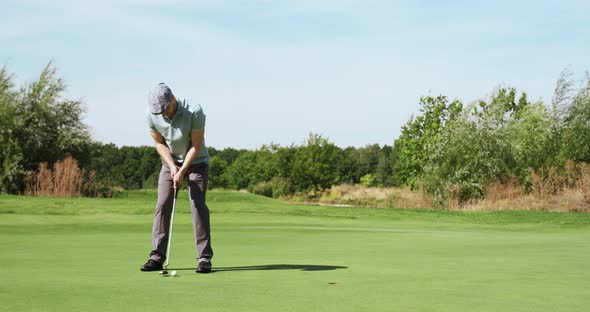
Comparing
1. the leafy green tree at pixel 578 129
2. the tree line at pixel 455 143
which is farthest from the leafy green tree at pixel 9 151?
the leafy green tree at pixel 578 129

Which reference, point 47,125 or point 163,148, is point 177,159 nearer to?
point 163,148

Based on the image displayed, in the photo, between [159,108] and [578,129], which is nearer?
[159,108]

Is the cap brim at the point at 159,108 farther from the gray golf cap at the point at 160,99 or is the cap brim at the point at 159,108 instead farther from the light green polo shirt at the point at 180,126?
the light green polo shirt at the point at 180,126

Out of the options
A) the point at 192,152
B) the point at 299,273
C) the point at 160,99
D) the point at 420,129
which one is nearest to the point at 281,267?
the point at 299,273

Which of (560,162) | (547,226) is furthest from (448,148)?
(547,226)

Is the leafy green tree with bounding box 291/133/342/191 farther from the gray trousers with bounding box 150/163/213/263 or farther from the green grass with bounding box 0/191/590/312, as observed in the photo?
the gray trousers with bounding box 150/163/213/263

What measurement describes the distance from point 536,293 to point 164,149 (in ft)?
12.8

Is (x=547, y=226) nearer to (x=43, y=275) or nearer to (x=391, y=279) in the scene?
(x=391, y=279)

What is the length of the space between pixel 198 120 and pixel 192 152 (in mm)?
330

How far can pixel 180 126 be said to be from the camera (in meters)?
7.15

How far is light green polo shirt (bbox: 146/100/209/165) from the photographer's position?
709 cm

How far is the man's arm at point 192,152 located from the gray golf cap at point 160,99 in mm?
433

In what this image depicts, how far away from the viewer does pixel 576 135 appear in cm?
3142

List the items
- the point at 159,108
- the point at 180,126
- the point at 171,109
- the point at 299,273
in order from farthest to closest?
the point at 180,126
the point at 171,109
the point at 159,108
the point at 299,273
